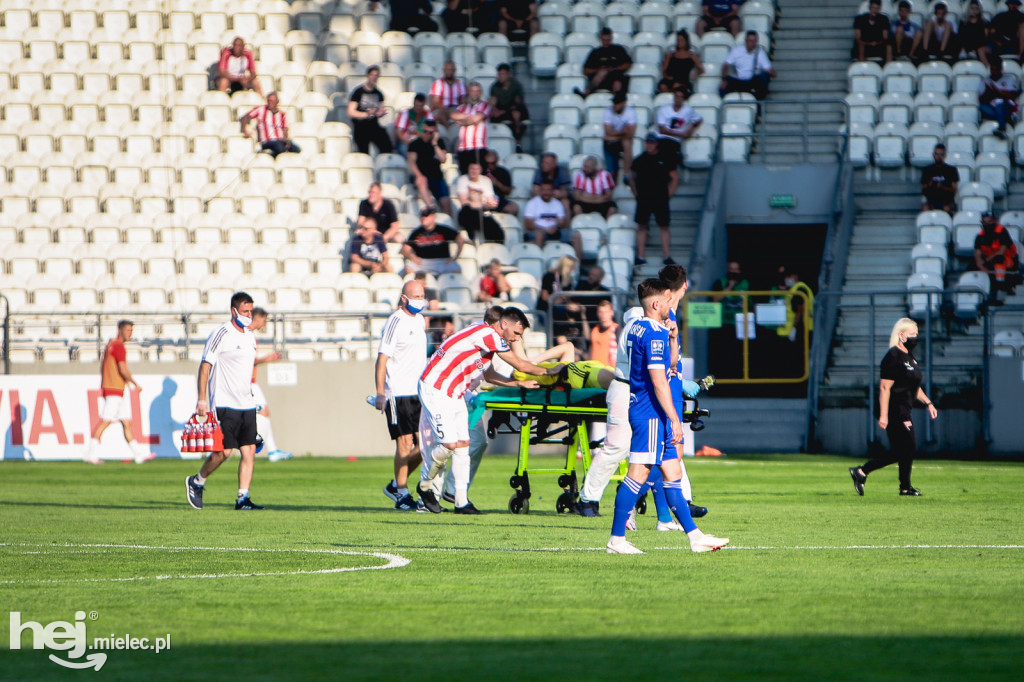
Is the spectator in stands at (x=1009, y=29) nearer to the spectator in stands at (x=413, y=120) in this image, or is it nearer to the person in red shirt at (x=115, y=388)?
the spectator in stands at (x=413, y=120)

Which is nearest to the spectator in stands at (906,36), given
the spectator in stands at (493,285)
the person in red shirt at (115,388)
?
the spectator in stands at (493,285)

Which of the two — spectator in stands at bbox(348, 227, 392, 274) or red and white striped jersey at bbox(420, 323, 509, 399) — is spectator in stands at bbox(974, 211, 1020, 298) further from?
red and white striped jersey at bbox(420, 323, 509, 399)

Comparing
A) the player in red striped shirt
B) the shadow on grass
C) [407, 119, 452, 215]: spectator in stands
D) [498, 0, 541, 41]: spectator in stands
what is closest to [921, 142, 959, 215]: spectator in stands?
[407, 119, 452, 215]: spectator in stands

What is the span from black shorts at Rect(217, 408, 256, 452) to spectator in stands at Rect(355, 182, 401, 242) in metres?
10.9

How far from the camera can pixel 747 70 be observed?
28.1 meters

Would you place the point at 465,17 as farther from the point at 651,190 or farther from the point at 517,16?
the point at 651,190

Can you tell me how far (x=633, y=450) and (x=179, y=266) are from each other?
17.5 metres

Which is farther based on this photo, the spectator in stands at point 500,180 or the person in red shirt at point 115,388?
the spectator in stands at point 500,180

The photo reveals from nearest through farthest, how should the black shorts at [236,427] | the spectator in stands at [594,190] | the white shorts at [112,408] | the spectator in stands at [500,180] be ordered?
the black shorts at [236,427]
the white shorts at [112,408]
the spectator in stands at [594,190]
the spectator in stands at [500,180]

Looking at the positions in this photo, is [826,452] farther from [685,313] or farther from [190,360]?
[190,360]

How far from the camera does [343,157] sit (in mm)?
27719

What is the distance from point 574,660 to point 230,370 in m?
9.29

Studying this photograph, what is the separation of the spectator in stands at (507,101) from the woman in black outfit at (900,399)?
12602mm

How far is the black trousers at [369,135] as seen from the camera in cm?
2761
